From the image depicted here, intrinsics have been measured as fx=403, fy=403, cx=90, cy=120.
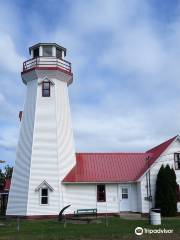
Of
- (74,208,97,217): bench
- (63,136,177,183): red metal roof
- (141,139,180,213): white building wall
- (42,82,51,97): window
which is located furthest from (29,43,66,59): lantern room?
(74,208,97,217): bench

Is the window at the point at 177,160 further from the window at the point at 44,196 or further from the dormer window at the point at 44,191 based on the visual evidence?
the window at the point at 44,196

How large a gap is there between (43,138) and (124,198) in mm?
8004

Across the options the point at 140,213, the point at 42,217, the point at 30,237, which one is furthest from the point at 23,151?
the point at 30,237

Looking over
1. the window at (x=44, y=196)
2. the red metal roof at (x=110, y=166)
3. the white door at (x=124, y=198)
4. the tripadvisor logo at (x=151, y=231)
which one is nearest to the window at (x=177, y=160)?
the red metal roof at (x=110, y=166)

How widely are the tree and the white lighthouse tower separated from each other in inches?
281

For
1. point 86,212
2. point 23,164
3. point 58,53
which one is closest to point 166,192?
point 86,212

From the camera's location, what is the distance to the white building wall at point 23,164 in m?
30.8

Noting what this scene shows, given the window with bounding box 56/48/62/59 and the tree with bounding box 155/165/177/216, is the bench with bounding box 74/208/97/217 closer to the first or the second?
the tree with bounding box 155/165/177/216

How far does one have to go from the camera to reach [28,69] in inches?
1310

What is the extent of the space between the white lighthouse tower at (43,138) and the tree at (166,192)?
714 cm

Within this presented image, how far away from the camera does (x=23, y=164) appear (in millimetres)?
31453

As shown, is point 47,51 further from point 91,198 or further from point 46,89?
point 91,198

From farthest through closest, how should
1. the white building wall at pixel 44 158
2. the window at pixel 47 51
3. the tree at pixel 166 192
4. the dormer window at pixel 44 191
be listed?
the window at pixel 47 51 → the dormer window at pixel 44 191 → the white building wall at pixel 44 158 → the tree at pixel 166 192

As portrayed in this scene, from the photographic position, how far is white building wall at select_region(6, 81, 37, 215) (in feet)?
101
